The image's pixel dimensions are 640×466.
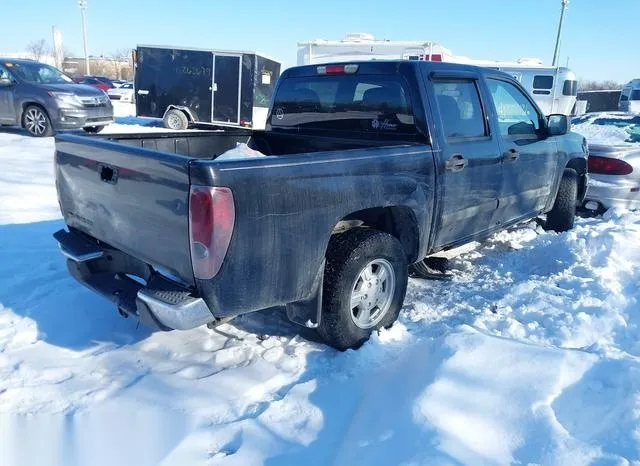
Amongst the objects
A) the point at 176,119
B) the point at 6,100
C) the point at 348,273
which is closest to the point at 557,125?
the point at 348,273

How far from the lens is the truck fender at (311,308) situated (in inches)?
114

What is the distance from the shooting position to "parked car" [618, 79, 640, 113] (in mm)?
23297

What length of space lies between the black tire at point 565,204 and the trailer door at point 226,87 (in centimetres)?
1075

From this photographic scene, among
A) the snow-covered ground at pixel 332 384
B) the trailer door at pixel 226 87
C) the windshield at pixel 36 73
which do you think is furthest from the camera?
the trailer door at pixel 226 87

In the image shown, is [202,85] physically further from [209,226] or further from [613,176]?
[209,226]

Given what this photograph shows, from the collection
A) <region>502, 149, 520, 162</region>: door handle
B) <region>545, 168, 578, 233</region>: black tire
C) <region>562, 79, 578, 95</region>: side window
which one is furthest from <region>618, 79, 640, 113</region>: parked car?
<region>502, 149, 520, 162</region>: door handle

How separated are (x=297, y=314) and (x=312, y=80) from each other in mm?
2180

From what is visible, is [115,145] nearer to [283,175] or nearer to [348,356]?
[283,175]

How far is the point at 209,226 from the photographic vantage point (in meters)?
2.32

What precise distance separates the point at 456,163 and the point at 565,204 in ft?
9.07

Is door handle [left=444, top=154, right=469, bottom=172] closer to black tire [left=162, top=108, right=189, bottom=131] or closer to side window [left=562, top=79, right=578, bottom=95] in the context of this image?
black tire [left=162, top=108, right=189, bottom=131]

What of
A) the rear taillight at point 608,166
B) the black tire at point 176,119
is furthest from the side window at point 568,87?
the black tire at point 176,119

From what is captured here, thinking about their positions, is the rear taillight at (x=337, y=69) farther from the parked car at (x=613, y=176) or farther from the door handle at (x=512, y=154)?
the parked car at (x=613, y=176)

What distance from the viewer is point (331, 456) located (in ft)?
7.65
